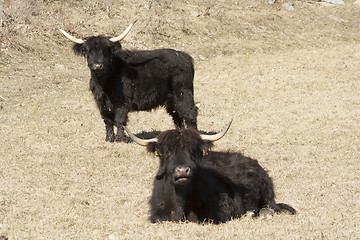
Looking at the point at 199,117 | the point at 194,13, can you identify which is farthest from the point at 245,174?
the point at 194,13

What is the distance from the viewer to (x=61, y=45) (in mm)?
20609

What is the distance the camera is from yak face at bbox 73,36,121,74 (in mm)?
10438

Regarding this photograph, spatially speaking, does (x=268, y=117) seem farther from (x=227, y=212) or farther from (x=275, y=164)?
(x=227, y=212)

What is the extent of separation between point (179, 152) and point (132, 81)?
546cm

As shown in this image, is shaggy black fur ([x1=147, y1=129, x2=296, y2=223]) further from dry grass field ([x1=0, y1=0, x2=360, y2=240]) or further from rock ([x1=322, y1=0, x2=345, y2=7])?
rock ([x1=322, y1=0, x2=345, y2=7])

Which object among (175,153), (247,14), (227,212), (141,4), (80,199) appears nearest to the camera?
(175,153)

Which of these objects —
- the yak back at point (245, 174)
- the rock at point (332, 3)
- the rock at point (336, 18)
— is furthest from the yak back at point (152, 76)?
the rock at point (332, 3)

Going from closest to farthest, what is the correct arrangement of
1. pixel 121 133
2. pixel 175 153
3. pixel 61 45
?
1. pixel 175 153
2. pixel 121 133
3. pixel 61 45

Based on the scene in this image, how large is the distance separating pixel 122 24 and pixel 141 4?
129 inches

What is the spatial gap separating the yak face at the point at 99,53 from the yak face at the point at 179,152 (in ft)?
15.5

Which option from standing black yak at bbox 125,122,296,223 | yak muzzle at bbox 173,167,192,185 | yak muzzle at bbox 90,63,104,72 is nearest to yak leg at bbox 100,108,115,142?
yak muzzle at bbox 90,63,104,72

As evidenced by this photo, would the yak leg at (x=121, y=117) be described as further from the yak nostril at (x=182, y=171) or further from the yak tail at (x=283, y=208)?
the yak nostril at (x=182, y=171)

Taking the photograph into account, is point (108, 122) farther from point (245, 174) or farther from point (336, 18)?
point (336, 18)

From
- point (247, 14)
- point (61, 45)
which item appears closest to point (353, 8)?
point (247, 14)
